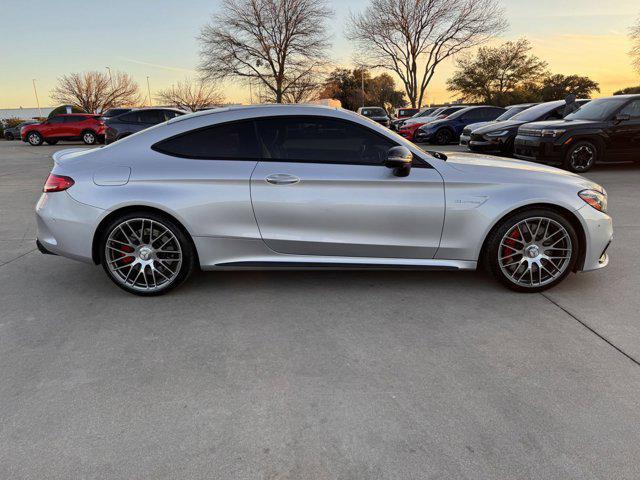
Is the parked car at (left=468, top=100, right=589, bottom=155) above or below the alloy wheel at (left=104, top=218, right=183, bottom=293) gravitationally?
above

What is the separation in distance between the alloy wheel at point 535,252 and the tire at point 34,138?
2675cm

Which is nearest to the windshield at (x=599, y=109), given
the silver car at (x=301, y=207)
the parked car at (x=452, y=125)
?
the parked car at (x=452, y=125)

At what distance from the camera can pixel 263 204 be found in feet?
12.0

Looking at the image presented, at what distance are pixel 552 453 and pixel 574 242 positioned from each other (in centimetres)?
217

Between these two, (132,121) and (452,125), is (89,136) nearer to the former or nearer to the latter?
(132,121)

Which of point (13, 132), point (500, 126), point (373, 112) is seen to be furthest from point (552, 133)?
point (13, 132)

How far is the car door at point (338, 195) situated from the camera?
3631mm

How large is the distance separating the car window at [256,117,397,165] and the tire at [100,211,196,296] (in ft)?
3.27

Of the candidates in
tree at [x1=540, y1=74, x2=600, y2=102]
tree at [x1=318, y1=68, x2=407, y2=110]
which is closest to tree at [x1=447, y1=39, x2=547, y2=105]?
tree at [x1=540, y1=74, x2=600, y2=102]

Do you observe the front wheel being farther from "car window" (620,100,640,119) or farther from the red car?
the red car

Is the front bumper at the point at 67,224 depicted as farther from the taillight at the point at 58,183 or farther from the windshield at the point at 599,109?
the windshield at the point at 599,109

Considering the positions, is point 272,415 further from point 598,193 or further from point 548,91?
point 548,91

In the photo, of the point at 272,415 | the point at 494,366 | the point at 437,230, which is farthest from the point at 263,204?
the point at 494,366

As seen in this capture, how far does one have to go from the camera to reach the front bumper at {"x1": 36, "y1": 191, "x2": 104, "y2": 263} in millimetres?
3697
